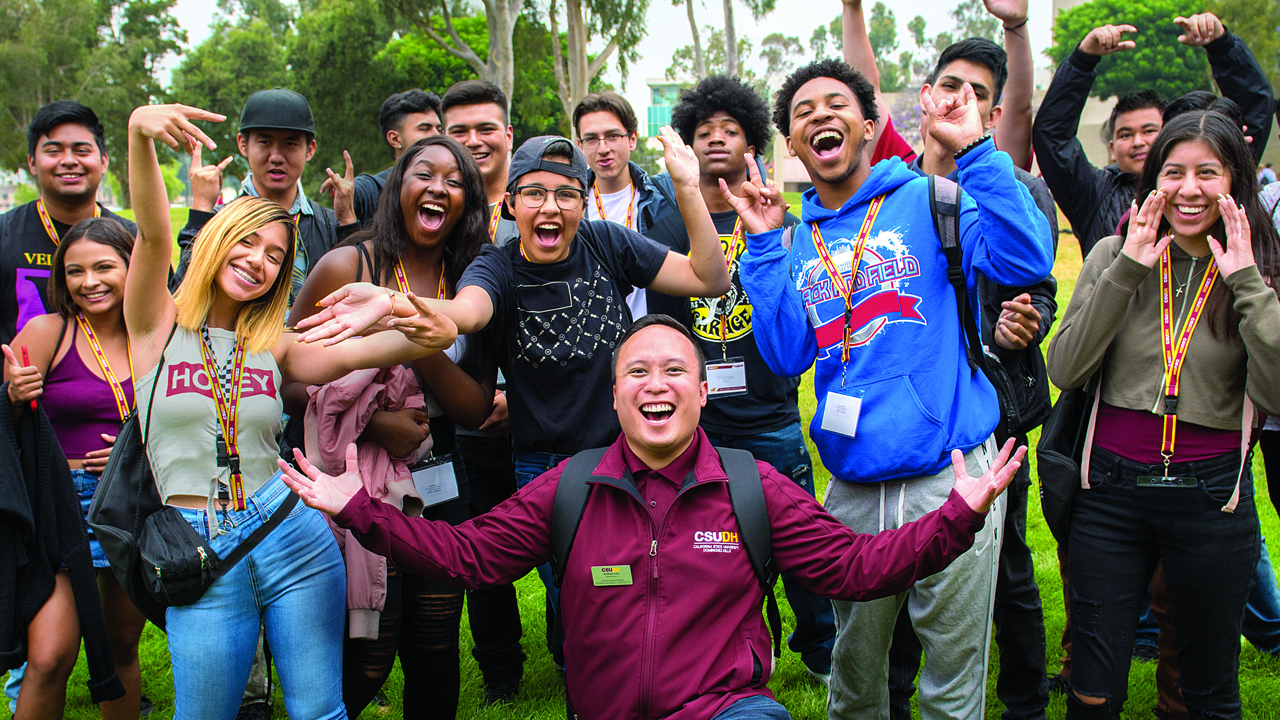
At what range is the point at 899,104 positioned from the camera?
2202 inches

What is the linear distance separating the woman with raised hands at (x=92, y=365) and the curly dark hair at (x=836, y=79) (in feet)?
9.69

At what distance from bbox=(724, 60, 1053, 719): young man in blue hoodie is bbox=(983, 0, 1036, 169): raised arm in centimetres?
135

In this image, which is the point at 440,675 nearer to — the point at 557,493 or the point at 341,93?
the point at 557,493

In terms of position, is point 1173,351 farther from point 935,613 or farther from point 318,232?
point 318,232

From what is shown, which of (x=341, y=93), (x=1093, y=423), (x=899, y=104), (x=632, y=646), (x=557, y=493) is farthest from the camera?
(x=899, y=104)

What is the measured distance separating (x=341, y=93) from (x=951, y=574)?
33.3 meters

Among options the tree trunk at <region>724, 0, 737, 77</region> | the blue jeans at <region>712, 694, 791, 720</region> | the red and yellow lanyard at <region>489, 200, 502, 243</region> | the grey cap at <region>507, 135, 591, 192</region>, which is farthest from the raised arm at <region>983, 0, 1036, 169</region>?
the tree trunk at <region>724, 0, 737, 77</region>

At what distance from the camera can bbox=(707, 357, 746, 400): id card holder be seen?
4367 millimetres

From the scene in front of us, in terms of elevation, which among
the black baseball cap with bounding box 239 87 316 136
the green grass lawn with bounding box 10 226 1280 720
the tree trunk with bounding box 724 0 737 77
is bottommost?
the green grass lawn with bounding box 10 226 1280 720

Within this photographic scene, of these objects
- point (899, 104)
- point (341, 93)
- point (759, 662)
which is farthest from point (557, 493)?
point (899, 104)

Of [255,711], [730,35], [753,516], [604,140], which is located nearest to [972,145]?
[753,516]

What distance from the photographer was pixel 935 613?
3.25 m

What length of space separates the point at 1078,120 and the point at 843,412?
2.53m

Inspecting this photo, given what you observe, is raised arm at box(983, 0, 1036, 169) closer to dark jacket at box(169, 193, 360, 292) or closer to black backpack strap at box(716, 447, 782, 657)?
black backpack strap at box(716, 447, 782, 657)
